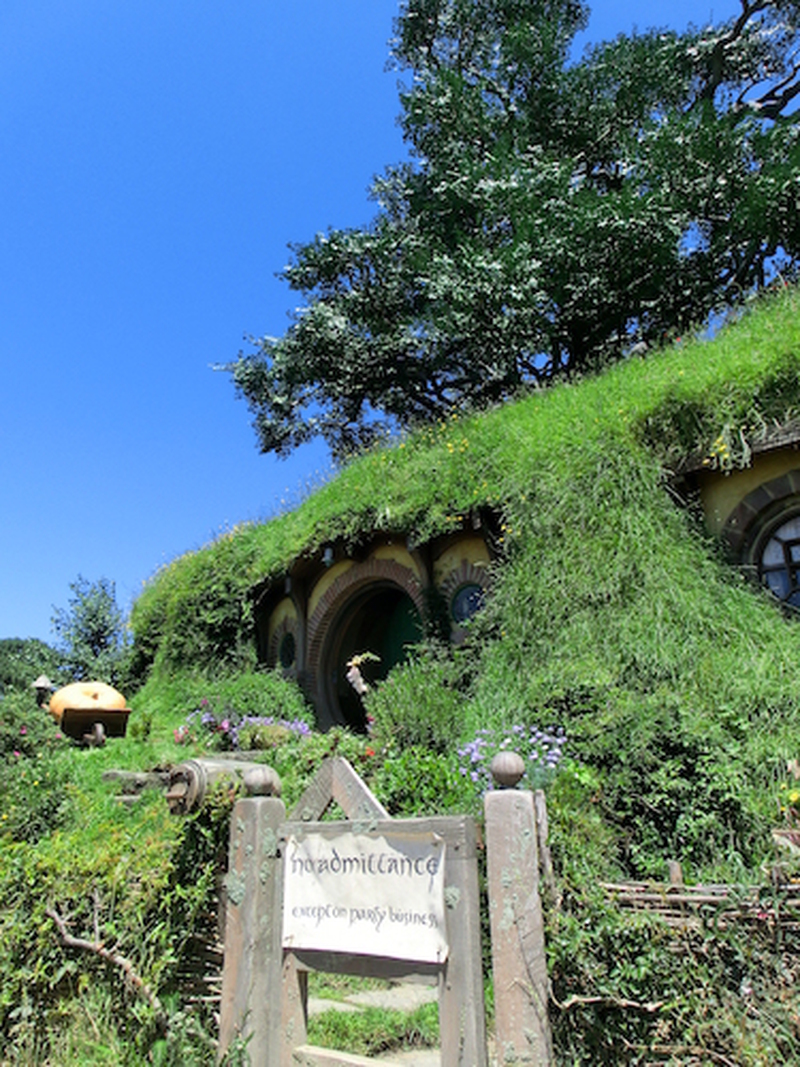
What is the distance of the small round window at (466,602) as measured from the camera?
9180 millimetres

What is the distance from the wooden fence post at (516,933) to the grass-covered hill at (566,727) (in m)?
0.13

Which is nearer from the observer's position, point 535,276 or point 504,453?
point 504,453

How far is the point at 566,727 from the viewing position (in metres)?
5.72

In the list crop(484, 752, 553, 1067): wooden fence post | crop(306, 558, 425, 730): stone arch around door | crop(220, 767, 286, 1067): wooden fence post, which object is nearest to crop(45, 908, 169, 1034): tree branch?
crop(220, 767, 286, 1067): wooden fence post

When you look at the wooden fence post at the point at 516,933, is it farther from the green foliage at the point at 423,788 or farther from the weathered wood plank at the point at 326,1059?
the green foliage at the point at 423,788

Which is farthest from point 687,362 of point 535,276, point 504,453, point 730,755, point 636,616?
point 535,276

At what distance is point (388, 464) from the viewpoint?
10672mm

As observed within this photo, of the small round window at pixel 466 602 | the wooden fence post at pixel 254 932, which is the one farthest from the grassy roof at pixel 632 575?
the wooden fence post at pixel 254 932

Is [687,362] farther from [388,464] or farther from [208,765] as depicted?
[208,765]

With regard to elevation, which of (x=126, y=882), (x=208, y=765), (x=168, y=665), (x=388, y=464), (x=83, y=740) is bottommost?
(x=126, y=882)

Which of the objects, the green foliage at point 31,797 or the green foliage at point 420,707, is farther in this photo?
the green foliage at point 420,707

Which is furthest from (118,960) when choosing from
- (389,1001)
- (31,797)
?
(31,797)

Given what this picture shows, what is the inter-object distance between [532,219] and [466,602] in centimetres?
916

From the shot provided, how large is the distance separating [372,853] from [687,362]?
7.74 metres
